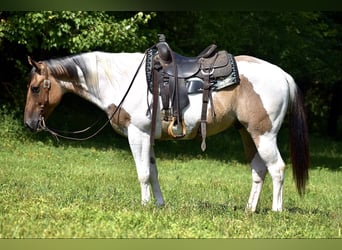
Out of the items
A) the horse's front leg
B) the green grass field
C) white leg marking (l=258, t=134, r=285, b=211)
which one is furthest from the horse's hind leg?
the horse's front leg

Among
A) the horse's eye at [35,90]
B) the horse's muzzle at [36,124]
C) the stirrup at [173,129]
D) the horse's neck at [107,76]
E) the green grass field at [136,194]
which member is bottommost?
the green grass field at [136,194]

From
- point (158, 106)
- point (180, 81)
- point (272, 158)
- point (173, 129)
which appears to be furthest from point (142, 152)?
point (272, 158)

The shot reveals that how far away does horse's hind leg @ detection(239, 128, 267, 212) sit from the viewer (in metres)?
7.22

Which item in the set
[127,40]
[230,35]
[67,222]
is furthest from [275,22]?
[67,222]

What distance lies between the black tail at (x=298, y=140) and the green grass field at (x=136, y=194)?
1.47ft

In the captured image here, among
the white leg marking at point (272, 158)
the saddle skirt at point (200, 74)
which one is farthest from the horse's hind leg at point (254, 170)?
the saddle skirt at point (200, 74)

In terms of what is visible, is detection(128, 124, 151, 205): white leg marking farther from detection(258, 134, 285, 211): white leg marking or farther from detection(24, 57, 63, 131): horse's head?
detection(258, 134, 285, 211): white leg marking

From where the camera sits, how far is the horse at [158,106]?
271 inches

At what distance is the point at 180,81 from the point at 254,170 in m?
1.42

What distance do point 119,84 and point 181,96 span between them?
75cm

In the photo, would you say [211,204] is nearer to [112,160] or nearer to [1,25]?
[112,160]

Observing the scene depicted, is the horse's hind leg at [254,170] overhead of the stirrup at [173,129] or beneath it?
beneath

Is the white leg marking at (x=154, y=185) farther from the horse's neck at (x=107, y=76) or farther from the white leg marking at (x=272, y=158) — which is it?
the white leg marking at (x=272, y=158)

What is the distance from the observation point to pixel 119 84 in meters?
7.02
